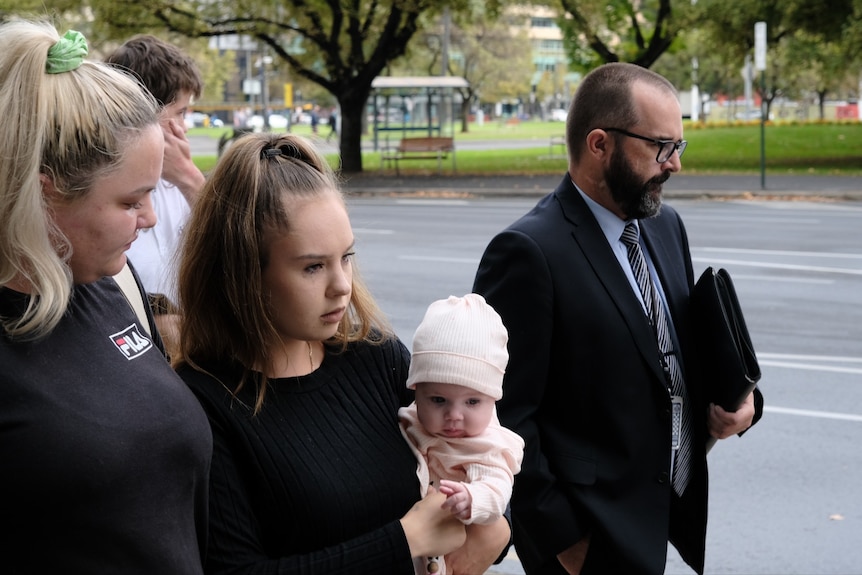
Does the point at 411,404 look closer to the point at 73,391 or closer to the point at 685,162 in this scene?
the point at 73,391

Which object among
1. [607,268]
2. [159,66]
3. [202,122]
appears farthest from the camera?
[202,122]

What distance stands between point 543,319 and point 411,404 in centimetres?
86

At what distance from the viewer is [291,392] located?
90.1 inches

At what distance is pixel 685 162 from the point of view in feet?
105

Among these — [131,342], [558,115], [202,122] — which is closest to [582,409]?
[131,342]

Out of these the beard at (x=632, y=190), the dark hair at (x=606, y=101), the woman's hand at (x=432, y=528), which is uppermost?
the dark hair at (x=606, y=101)

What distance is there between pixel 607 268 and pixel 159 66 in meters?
1.69

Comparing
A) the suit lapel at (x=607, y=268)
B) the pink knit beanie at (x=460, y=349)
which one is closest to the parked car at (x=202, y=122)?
the suit lapel at (x=607, y=268)

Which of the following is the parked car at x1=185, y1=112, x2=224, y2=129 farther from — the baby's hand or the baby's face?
the baby's hand

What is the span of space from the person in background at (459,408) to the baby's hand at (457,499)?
62 millimetres

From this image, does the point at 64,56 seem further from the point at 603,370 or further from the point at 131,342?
the point at 603,370

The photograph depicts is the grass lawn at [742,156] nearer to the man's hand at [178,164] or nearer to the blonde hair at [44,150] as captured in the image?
the man's hand at [178,164]

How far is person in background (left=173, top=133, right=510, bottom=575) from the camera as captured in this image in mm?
2152

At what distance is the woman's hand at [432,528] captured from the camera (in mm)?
2215
